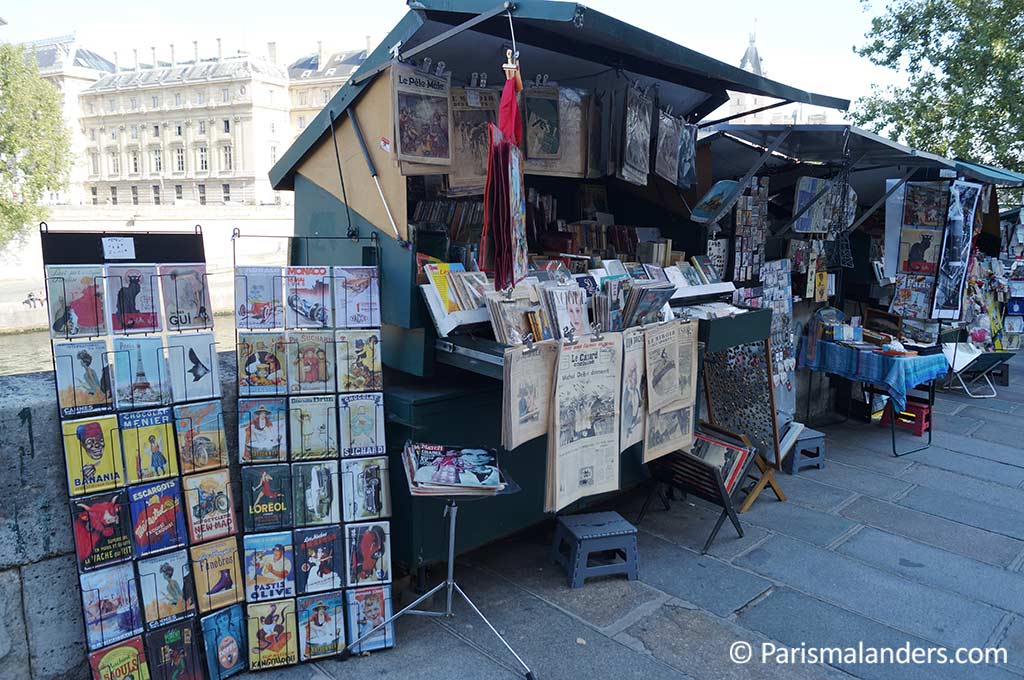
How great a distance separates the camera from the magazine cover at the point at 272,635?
→ 315 cm

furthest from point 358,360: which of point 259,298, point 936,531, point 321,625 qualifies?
point 936,531

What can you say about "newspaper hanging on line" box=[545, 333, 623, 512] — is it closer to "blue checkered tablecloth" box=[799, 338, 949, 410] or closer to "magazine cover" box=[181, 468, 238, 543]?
"magazine cover" box=[181, 468, 238, 543]

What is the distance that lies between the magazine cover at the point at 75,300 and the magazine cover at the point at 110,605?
99cm

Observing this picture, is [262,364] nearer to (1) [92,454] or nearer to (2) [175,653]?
(1) [92,454]

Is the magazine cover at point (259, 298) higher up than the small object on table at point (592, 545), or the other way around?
the magazine cover at point (259, 298)

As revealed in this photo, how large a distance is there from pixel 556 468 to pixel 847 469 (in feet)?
13.3

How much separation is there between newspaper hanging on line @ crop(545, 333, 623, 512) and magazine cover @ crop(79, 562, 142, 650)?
6.08 feet

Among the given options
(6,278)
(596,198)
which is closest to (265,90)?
(6,278)

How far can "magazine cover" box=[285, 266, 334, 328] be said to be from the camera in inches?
130

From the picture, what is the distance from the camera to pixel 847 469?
20.4ft

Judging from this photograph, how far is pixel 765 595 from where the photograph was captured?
3.96m

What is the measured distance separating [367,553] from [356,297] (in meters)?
1.27

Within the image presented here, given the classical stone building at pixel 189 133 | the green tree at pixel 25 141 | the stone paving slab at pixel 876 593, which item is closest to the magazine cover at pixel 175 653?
the stone paving slab at pixel 876 593

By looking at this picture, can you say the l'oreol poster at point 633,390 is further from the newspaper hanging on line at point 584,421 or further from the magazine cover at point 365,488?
the magazine cover at point 365,488
